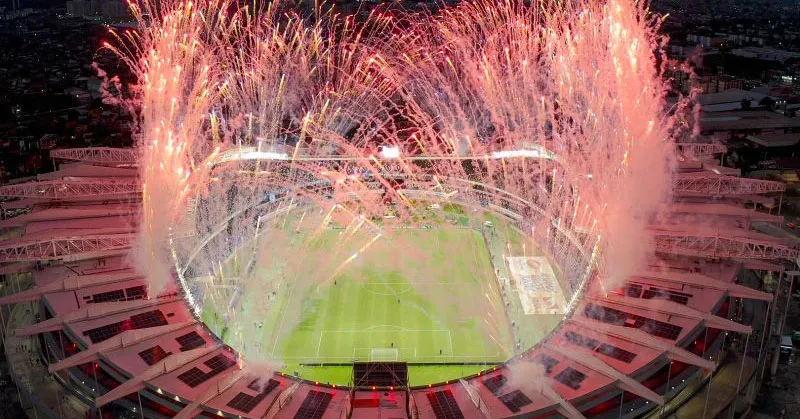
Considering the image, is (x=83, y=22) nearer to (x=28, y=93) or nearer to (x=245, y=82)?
(x=28, y=93)

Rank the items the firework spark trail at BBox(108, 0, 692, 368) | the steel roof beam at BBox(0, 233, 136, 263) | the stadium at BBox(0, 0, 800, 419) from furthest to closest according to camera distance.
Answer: the firework spark trail at BBox(108, 0, 692, 368), the steel roof beam at BBox(0, 233, 136, 263), the stadium at BBox(0, 0, 800, 419)

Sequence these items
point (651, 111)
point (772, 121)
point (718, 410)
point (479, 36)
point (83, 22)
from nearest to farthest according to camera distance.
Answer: point (718, 410), point (651, 111), point (479, 36), point (772, 121), point (83, 22)

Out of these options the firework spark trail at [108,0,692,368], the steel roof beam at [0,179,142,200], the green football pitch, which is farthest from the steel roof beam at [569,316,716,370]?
the steel roof beam at [0,179,142,200]

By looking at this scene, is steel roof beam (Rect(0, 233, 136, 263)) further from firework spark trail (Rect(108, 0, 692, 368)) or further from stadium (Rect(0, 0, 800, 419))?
firework spark trail (Rect(108, 0, 692, 368))

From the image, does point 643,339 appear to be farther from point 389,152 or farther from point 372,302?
point 389,152

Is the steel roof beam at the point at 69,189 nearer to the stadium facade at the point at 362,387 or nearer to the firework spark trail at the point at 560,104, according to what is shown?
the stadium facade at the point at 362,387

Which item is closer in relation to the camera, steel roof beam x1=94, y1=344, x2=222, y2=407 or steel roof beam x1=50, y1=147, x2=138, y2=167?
steel roof beam x1=94, y1=344, x2=222, y2=407

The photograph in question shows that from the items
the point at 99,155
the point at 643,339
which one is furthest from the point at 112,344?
the point at 99,155

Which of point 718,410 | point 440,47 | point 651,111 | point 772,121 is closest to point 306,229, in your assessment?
point 440,47
